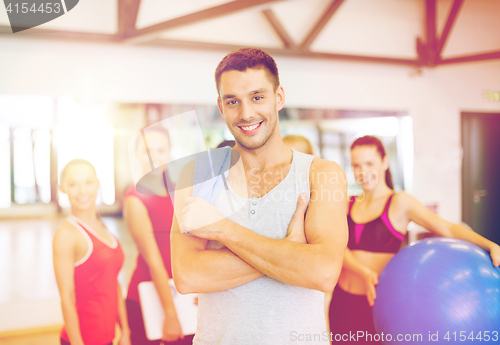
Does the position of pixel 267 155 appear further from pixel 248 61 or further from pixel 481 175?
pixel 481 175

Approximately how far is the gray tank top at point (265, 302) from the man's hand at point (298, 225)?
26mm

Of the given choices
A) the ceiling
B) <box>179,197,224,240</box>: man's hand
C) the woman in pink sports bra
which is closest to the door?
the ceiling

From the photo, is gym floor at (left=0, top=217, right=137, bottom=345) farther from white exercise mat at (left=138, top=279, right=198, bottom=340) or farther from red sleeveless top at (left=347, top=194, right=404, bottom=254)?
red sleeveless top at (left=347, top=194, right=404, bottom=254)

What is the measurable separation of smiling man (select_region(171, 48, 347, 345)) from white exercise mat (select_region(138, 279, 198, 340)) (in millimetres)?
1727

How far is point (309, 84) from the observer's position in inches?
139

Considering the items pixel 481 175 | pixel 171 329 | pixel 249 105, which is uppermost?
pixel 249 105

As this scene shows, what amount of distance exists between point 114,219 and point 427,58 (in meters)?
3.88

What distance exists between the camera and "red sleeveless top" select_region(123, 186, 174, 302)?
2.81m

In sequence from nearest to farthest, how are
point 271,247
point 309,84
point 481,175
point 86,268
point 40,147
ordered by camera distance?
point 271,247 < point 86,268 < point 40,147 < point 309,84 < point 481,175

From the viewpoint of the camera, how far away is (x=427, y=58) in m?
3.91

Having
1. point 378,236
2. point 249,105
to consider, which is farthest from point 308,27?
point 249,105

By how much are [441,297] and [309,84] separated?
7.98ft

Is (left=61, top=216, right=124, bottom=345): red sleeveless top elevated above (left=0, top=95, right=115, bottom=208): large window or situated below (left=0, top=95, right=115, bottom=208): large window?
below

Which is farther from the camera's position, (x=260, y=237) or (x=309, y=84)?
(x=309, y=84)
